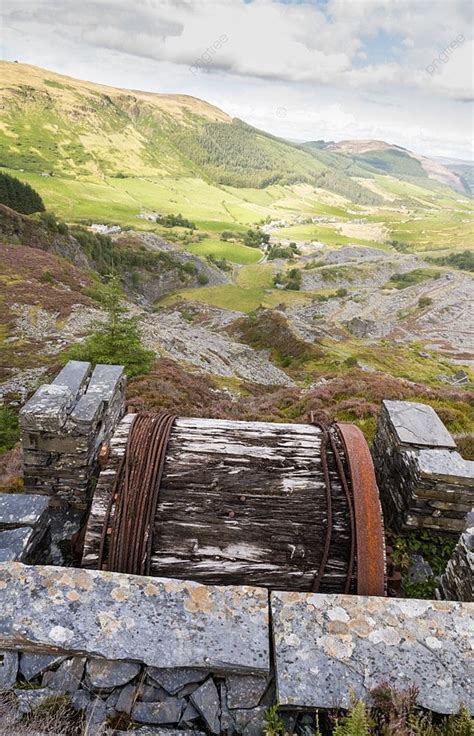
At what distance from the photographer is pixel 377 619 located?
379 cm

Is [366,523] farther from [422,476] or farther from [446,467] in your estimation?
[446,467]

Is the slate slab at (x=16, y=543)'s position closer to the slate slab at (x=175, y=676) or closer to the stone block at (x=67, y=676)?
the stone block at (x=67, y=676)

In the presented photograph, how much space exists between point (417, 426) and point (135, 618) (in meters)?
5.08

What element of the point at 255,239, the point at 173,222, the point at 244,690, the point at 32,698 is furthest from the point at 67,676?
the point at 173,222

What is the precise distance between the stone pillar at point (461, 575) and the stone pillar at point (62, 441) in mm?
5065

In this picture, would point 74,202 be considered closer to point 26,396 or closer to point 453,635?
point 26,396

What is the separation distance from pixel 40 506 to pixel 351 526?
382 centimetres

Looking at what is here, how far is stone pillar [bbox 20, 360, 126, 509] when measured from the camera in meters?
5.98

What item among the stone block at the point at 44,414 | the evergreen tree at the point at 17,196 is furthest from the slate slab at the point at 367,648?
the evergreen tree at the point at 17,196

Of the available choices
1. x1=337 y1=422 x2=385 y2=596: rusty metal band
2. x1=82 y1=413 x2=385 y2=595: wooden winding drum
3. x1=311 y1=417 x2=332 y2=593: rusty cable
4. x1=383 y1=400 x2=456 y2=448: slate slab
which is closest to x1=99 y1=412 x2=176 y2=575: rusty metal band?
x1=82 y1=413 x2=385 y2=595: wooden winding drum

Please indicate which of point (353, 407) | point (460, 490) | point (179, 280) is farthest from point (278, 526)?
point (179, 280)

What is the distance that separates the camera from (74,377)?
7.18m

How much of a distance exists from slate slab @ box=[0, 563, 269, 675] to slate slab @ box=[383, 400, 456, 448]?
376 cm

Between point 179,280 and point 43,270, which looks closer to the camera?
point 43,270
